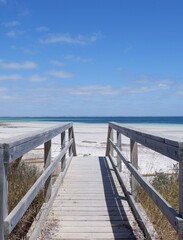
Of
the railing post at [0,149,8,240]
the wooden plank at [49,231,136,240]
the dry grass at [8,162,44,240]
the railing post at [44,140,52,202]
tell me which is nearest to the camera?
the railing post at [0,149,8,240]

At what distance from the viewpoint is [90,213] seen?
4250mm

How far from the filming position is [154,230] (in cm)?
323

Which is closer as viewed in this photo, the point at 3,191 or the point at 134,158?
the point at 3,191

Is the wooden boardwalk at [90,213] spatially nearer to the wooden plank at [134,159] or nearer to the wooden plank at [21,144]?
the wooden plank at [134,159]

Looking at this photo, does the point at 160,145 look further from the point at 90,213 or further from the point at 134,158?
the point at 90,213

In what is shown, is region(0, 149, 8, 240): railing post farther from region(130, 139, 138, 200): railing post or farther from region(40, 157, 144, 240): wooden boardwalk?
region(130, 139, 138, 200): railing post

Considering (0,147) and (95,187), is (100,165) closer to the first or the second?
(95,187)

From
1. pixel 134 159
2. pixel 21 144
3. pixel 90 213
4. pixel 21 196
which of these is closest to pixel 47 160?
pixel 21 196

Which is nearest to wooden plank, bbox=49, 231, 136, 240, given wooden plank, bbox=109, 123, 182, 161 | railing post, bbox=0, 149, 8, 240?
wooden plank, bbox=109, 123, 182, 161

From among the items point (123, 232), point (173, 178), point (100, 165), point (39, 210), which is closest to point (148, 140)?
point (123, 232)

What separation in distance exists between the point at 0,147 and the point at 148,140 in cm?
146

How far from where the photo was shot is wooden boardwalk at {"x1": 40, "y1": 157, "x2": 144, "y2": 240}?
3.50 metres

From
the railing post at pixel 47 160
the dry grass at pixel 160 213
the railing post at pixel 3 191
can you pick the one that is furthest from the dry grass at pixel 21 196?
the dry grass at pixel 160 213

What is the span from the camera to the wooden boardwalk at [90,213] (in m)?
3.50
